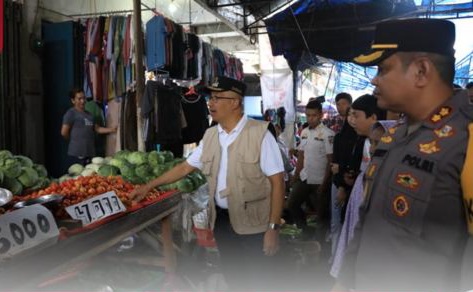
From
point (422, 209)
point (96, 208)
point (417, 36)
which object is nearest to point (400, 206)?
point (422, 209)

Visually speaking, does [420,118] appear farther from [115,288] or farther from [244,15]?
[244,15]

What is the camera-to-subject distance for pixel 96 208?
2.35 m

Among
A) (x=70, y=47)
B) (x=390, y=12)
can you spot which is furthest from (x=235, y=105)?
(x=390, y=12)

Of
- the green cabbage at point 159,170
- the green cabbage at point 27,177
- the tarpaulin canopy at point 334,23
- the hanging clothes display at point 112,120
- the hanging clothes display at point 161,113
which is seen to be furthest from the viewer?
the tarpaulin canopy at point 334,23

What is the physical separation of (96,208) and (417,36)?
1833 millimetres

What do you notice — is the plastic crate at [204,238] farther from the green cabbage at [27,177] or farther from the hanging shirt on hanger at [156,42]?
the hanging shirt on hanger at [156,42]

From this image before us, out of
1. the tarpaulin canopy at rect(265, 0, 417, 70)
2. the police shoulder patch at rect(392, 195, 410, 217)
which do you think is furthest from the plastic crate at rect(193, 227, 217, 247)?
the tarpaulin canopy at rect(265, 0, 417, 70)

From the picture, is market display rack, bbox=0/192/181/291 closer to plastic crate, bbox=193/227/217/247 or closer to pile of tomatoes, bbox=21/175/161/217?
pile of tomatoes, bbox=21/175/161/217

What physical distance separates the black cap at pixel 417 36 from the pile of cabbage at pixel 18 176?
2363 mm

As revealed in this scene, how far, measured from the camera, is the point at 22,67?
6484 mm

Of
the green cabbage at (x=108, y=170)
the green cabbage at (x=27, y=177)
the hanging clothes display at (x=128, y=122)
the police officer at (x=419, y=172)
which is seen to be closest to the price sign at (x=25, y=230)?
the green cabbage at (x=27, y=177)

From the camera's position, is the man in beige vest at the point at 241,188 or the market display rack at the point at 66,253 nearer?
the market display rack at the point at 66,253

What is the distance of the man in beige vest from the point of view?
2748 mm

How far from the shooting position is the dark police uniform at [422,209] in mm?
1186
